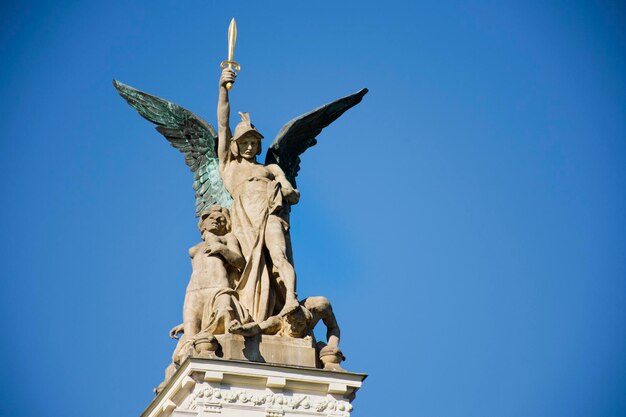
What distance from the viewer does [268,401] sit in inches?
1276

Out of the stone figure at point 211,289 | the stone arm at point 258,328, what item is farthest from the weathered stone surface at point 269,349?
the stone figure at point 211,289

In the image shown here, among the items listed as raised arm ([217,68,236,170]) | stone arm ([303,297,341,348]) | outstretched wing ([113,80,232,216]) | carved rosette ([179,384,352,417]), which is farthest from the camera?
outstretched wing ([113,80,232,216])

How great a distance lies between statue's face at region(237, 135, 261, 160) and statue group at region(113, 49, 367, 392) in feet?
0.06

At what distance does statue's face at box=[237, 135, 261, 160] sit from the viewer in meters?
36.0

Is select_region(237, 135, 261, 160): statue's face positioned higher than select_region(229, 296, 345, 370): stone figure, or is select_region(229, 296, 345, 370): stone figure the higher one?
select_region(237, 135, 261, 160): statue's face

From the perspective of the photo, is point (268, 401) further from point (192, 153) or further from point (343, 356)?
point (192, 153)

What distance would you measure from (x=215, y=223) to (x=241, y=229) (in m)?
0.54

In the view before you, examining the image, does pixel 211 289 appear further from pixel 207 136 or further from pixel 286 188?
pixel 207 136

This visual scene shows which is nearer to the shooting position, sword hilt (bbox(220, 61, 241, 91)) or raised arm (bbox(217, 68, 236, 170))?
raised arm (bbox(217, 68, 236, 170))

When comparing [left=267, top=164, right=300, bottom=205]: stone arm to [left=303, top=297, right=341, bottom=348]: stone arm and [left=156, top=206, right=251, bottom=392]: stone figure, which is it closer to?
[left=156, top=206, right=251, bottom=392]: stone figure

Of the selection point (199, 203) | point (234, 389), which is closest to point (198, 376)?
point (234, 389)

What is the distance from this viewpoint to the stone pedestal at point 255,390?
32.2m

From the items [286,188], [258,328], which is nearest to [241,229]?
[286,188]

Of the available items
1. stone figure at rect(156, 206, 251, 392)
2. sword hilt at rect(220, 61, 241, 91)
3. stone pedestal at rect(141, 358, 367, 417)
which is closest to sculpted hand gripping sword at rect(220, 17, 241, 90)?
sword hilt at rect(220, 61, 241, 91)
